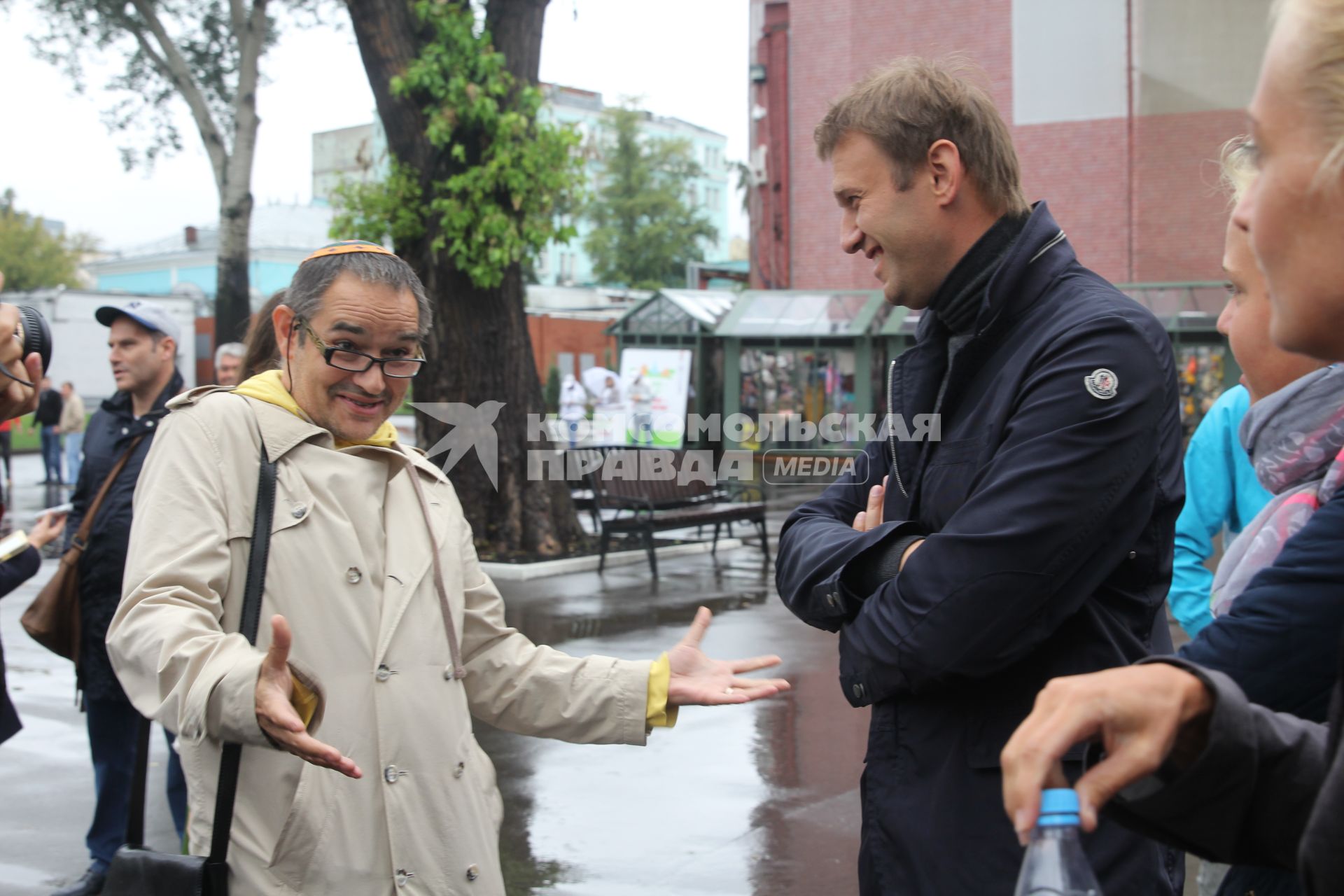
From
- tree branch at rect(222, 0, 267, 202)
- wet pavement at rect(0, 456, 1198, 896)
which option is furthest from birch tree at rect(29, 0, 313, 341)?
wet pavement at rect(0, 456, 1198, 896)

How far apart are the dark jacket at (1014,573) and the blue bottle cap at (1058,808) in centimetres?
79

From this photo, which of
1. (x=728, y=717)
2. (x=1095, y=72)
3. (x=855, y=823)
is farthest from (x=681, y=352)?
(x=855, y=823)

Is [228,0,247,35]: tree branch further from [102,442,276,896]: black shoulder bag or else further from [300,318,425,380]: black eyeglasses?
[102,442,276,896]: black shoulder bag

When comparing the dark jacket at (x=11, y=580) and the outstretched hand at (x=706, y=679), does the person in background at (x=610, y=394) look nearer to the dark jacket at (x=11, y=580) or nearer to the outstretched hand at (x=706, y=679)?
the dark jacket at (x=11, y=580)

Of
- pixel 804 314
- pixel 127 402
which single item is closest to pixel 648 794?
pixel 127 402

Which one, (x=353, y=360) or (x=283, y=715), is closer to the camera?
(x=283, y=715)

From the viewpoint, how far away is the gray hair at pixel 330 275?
8.96 feet

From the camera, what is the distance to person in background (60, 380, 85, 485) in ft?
72.7

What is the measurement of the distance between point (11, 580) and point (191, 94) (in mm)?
21039

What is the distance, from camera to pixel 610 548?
512 inches

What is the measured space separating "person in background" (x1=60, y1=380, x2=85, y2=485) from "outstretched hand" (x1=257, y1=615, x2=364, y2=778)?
859 inches

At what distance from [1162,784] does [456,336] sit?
36.3 feet

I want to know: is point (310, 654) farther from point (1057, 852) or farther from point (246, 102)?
point (246, 102)

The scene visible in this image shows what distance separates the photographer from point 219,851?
232 centimetres
